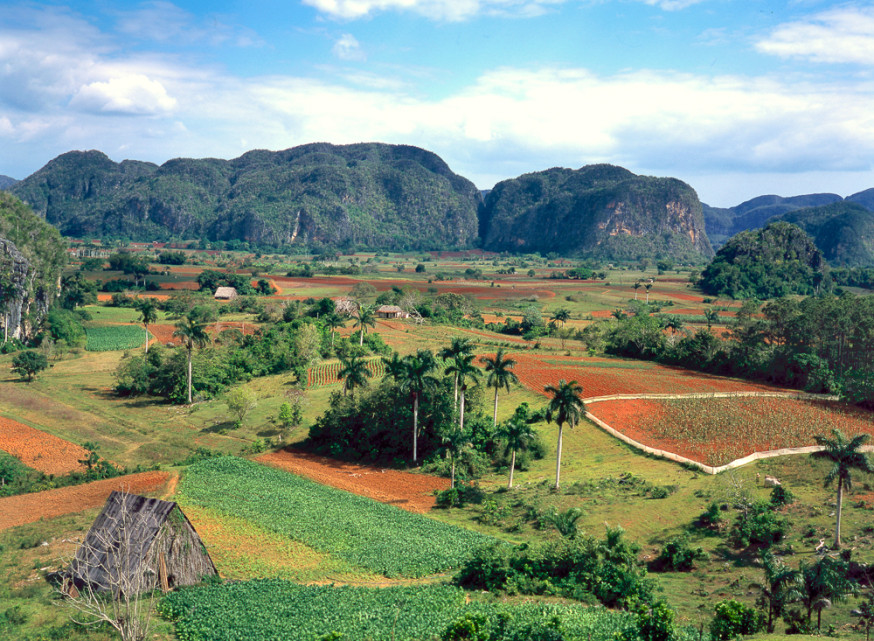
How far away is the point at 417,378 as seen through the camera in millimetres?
38156

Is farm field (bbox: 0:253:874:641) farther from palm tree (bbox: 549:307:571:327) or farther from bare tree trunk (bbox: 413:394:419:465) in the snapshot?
palm tree (bbox: 549:307:571:327)

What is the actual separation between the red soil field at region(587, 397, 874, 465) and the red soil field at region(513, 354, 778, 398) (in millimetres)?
3392

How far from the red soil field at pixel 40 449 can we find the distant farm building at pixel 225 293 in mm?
61278

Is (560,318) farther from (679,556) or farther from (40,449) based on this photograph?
(40,449)

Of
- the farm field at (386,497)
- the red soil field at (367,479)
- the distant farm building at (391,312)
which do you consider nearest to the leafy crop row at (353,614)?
the farm field at (386,497)

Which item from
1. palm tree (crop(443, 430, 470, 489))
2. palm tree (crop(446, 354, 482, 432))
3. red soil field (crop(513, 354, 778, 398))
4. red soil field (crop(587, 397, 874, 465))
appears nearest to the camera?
palm tree (crop(443, 430, 470, 489))

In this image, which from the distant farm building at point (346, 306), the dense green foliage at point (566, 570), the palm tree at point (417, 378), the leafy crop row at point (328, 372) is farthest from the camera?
the distant farm building at point (346, 306)

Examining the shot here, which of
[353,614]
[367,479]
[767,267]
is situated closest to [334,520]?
[367,479]

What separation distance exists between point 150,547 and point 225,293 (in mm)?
86166

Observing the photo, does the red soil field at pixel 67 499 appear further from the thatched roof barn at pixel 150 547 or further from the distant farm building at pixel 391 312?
the distant farm building at pixel 391 312

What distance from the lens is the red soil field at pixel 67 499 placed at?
29172mm

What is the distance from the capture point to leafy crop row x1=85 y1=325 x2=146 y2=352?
2734 inches

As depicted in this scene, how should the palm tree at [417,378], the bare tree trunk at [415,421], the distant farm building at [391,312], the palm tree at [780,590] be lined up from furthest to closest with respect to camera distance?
the distant farm building at [391,312], the bare tree trunk at [415,421], the palm tree at [417,378], the palm tree at [780,590]

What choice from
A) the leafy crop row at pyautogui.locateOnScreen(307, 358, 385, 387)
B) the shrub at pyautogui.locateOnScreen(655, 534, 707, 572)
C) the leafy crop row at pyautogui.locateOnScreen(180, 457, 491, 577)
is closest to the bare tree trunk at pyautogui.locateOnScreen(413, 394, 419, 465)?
the leafy crop row at pyautogui.locateOnScreen(180, 457, 491, 577)
